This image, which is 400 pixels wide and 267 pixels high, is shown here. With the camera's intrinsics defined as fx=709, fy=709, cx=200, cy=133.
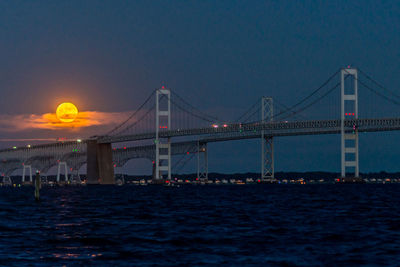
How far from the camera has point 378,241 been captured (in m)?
24.0

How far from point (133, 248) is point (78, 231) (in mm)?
6002

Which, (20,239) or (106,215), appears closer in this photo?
(20,239)

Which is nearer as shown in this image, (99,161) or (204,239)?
(204,239)

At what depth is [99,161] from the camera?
12156 cm

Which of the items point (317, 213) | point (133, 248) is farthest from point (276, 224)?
point (133, 248)

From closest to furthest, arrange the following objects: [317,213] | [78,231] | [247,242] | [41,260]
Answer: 1. [41,260]
2. [247,242]
3. [78,231]
4. [317,213]

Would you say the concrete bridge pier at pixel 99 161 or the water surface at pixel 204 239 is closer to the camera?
the water surface at pixel 204 239

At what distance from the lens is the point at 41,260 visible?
19969 mm

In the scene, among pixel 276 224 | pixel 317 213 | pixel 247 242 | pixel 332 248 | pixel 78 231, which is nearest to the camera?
pixel 332 248

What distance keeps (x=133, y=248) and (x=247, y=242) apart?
3926 mm

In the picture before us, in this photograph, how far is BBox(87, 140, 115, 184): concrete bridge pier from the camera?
4811 inches

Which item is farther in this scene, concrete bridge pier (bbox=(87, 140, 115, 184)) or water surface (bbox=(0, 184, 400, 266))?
concrete bridge pier (bbox=(87, 140, 115, 184))

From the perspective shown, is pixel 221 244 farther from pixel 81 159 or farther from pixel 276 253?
pixel 81 159

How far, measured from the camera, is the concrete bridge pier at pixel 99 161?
401 ft
